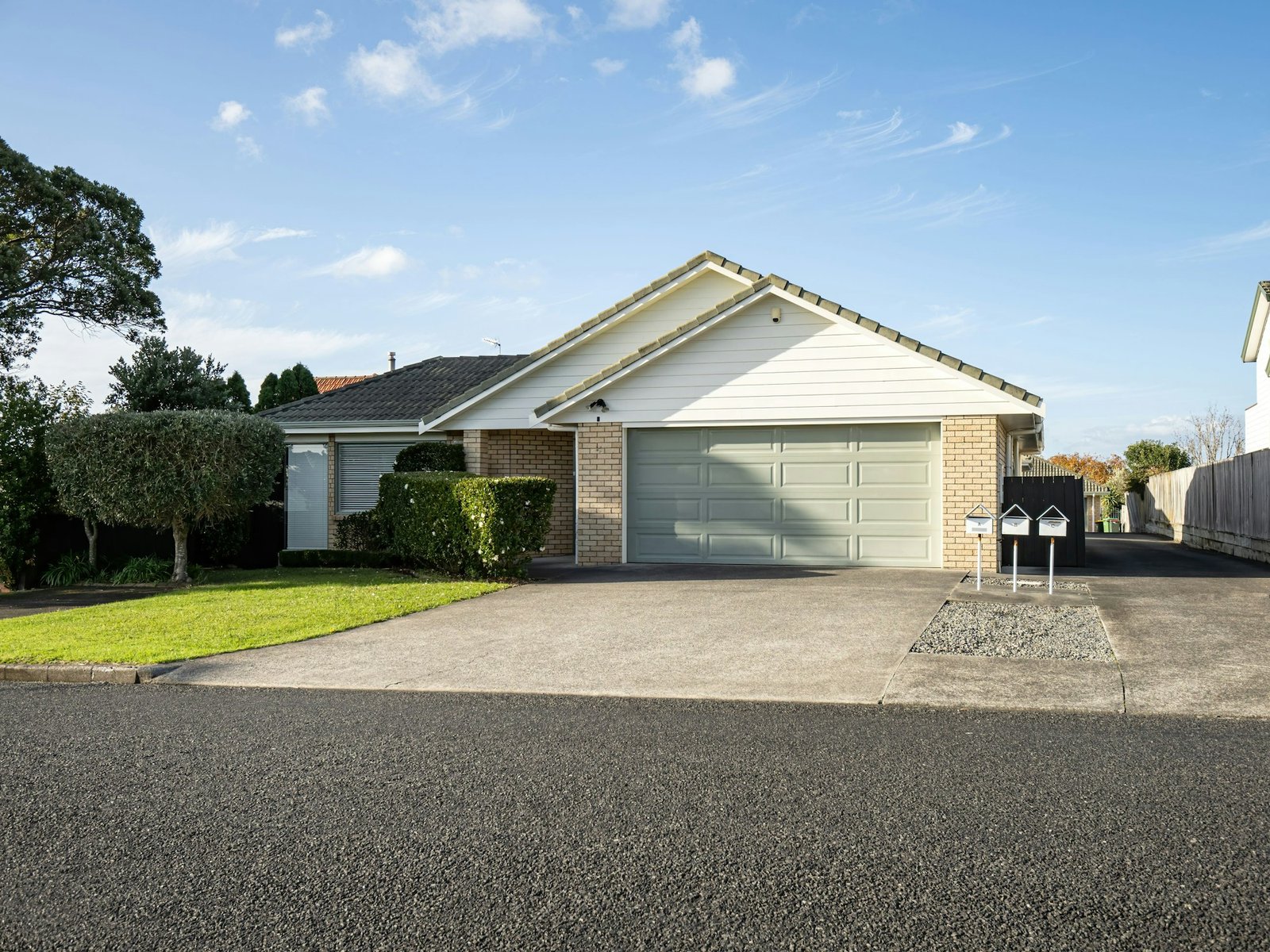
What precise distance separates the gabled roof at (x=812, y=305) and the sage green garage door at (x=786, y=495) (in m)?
1.10

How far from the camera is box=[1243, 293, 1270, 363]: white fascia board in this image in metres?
32.1

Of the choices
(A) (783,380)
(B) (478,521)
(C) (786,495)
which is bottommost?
(B) (478,521)

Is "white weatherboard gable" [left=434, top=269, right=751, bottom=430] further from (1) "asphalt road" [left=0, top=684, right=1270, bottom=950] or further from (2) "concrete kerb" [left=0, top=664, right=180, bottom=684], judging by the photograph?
(1) "asphalt road" [left=0, top=684, right=1270, bottom=950]

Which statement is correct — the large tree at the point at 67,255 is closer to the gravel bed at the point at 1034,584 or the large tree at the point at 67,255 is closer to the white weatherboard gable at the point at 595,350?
the white weatherboard gable at the point at 595,350

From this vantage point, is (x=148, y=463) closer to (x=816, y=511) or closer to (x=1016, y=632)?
(x=816, y=511)

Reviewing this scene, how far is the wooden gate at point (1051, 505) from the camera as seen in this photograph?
17406mm

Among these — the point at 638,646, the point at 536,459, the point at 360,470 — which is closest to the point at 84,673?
the point at 638,646

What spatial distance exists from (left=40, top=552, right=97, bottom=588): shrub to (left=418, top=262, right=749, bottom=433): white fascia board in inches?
247

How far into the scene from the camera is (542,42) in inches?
502

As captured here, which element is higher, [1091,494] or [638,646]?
[1091,494]

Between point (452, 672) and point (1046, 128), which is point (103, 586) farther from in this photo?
point (1046, 128)

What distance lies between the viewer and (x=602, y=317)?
19.4m

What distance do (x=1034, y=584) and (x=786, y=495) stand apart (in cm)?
428

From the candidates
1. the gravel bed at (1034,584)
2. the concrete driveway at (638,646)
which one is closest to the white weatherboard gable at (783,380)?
the gravel bed at (1034,584)
